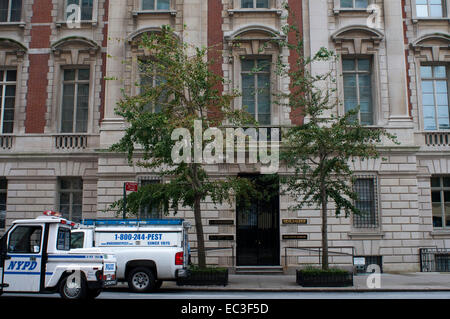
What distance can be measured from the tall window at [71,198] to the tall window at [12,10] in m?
8.93

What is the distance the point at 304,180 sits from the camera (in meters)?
18.5

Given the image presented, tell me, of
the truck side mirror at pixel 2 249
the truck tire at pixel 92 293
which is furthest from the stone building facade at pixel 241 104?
the truck side mirror at pixel 2 249

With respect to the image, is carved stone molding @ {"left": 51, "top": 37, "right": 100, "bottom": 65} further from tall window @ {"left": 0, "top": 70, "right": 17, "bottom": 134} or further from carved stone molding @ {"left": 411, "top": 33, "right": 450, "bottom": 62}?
carved stone molding @ {"left": 411, "top": 33, "right": 450, "bottom": 62}

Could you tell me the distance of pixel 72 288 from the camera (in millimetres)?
12305

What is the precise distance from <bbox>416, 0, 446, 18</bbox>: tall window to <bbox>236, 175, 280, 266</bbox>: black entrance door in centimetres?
1152

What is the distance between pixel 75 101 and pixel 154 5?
6.30 metres

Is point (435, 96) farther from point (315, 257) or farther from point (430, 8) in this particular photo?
point (315, 257)

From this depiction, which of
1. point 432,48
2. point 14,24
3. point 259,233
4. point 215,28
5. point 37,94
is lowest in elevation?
point 259,233

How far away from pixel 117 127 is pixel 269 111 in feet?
24.1

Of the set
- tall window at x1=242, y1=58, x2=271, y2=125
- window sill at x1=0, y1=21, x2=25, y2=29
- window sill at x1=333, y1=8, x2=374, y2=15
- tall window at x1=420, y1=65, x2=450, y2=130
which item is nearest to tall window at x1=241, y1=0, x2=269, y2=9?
tall window at x1=242, y1=58, x2=271, y2=125

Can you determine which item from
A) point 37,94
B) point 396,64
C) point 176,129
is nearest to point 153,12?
point 37,94

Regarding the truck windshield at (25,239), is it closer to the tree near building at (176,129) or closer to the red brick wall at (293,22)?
the tree near building at (176,129)

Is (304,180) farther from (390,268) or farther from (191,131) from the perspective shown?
(390,268)

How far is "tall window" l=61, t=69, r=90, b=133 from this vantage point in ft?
78.9
